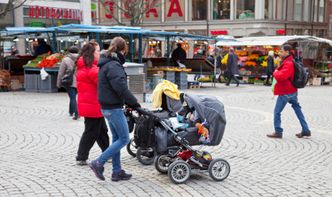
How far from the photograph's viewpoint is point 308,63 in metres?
25.3

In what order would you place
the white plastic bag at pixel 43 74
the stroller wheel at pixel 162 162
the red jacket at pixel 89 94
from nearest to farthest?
the stroller wheel at pixel 162 162 < the red jacket at pixel 89 94 < the white plastic bag at pixel 43 74

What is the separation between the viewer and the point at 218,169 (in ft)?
19.1

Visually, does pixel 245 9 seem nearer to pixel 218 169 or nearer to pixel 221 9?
pixel 221 9

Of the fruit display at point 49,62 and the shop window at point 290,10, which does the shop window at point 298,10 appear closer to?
the shop window at point 290,10

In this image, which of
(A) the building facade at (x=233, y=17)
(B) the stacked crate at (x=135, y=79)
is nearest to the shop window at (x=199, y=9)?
(A) the building facade at (x=233, y=17)

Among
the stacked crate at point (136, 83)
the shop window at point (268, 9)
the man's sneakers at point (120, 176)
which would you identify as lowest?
the man's sneakers at point (120, 176)

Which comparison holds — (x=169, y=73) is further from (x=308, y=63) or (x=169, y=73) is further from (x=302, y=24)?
(x=302, y=24)

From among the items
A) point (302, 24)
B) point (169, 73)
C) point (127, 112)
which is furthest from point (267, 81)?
point (302, 24)

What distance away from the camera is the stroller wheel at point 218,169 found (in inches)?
226

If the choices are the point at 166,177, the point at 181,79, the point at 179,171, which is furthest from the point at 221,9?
the point at 179,171

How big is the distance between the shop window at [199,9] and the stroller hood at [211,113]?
3785 cm

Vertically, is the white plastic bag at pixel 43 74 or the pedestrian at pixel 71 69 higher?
the pedestrian at pixel 71 69

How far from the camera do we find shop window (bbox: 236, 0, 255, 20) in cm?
4003

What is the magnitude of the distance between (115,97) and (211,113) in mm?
1201
